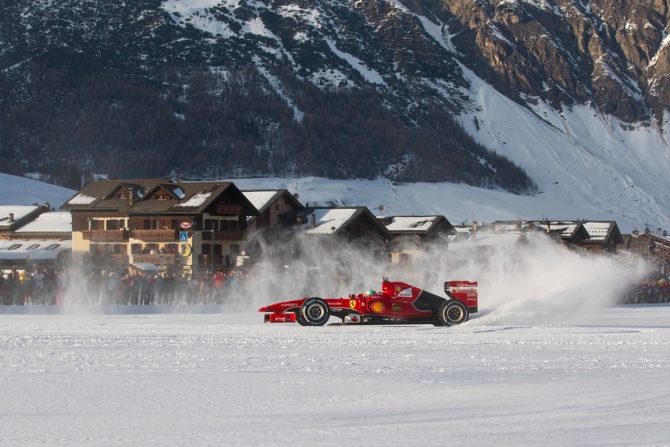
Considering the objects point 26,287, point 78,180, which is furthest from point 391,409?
point 78,180

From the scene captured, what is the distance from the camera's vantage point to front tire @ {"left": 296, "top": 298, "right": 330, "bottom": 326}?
2831 cm

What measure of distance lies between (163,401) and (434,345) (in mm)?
9541

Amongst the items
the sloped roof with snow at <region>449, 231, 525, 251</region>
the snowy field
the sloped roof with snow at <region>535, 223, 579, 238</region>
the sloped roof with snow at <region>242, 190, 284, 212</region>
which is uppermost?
the sloped roof with snow at <region>242, 190, 284, 212</region>

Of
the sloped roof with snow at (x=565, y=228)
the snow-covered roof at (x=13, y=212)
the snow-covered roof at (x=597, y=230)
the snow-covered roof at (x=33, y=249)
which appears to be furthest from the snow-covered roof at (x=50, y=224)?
the snow-covered roof at (x=597, y=230)

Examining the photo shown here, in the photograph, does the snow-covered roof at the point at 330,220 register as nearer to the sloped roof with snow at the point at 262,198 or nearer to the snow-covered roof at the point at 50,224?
the sloped roof with snow at the point at 262,198

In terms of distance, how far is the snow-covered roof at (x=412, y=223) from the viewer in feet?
315

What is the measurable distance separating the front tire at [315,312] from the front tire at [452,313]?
10.4 feet

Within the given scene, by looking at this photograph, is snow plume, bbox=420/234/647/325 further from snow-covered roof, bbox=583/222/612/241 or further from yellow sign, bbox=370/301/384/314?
snow-covered roof, bbox=583/222/612/241

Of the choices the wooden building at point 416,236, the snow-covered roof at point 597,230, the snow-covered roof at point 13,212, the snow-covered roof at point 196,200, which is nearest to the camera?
the snow-covered roof at point 196,200

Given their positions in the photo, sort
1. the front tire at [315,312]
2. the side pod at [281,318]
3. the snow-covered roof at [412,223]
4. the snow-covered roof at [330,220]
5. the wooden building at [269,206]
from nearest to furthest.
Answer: the front tire at [315,312] → the side pod at [281,318] → the snow-covered roof at [330,220] → the wooden building at [269,206] → the snow-covered roof at [412,223]

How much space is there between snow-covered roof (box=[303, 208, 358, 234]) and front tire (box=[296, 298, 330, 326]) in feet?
182

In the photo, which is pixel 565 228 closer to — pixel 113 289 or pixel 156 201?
pixel 156 201

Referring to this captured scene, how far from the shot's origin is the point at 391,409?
13789mm

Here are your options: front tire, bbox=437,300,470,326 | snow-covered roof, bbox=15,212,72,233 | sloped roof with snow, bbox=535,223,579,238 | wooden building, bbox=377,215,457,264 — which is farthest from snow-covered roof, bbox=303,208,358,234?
front tire, bbox=437,300,470,326
